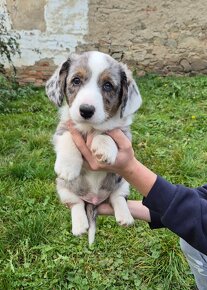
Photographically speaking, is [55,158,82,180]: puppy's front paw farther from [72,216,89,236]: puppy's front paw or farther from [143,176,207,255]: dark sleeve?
[143,176,207,255]: dark sleeve

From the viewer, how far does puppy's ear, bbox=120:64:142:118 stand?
2352mm

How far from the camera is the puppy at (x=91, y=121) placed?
7.10 ft

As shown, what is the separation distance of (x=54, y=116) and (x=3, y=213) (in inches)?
101

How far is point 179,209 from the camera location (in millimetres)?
2035

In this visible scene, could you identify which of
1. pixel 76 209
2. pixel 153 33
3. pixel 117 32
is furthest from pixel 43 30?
pixel 76 209

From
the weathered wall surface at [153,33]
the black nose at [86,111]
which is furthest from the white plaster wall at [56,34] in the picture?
the black nose at [86,111]

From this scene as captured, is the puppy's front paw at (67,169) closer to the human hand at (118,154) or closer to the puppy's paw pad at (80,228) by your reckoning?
the human hand at (118,154)

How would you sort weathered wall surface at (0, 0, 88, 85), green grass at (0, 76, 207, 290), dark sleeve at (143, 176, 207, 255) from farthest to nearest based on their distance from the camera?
weathered wall surface at (0, 0, 88, 85)
green grass at (0, 76, 207, 290)
dark sleeve at (143, 176, 207, 255)

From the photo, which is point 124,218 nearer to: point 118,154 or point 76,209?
point 76,209

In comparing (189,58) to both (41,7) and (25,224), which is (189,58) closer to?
(41,7)

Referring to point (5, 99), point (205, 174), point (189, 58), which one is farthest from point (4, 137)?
point (189, 58)

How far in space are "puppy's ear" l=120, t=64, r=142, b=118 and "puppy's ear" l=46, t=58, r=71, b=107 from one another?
30 cm

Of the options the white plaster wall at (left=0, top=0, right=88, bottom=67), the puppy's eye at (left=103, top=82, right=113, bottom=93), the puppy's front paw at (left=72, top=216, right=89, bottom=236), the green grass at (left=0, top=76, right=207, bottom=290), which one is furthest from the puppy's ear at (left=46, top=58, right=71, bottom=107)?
the white plaster wall at (left=0, top=0, right=88, bottom=67)

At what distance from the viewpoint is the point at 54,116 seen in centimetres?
620
